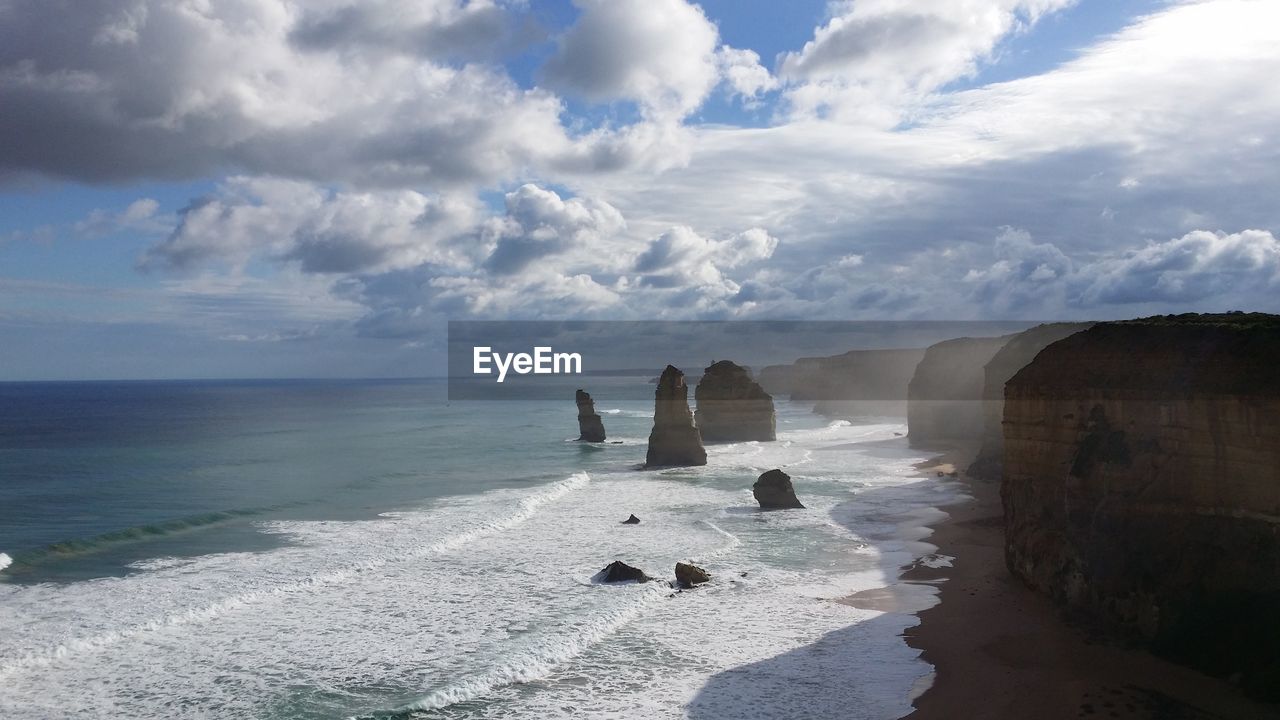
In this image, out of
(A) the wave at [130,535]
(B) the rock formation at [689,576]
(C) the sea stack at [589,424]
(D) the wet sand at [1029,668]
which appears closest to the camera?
(D) the wet sand at [1029,668]

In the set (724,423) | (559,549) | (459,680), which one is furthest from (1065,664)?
(724,423)

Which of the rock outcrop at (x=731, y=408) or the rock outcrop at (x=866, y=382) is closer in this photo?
the rock outcrop at (x=731, y=408)

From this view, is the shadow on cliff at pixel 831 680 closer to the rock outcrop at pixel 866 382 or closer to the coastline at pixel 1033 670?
the coastline at pixel 1033 670

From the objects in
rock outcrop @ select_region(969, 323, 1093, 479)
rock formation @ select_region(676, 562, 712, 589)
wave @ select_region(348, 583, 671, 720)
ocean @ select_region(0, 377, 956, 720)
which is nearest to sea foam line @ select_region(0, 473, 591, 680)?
ocean @ select_region(0, 377, 956, 720)

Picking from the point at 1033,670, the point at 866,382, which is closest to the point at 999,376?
the point at 1033,670

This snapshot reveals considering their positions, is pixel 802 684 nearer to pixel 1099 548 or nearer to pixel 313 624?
pixel 1099 548

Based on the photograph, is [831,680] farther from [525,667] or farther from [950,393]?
[950,393]

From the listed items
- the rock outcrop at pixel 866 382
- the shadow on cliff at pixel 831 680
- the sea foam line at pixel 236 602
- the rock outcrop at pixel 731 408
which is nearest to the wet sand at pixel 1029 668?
the shadow on cliff at pixel 831 680
